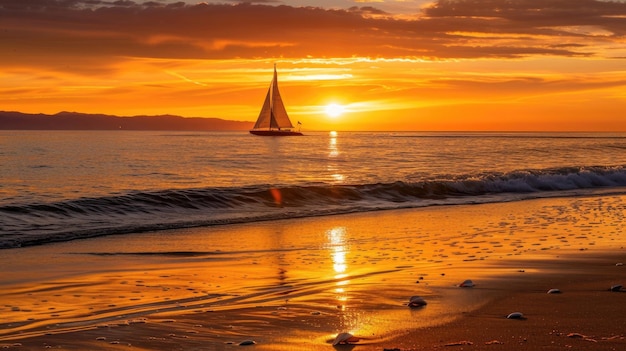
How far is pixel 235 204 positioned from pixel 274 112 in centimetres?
10549

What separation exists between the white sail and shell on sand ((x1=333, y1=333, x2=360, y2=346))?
385 ft

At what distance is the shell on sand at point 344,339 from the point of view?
6.30 meters

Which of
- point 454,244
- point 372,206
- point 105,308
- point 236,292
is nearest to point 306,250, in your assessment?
point 454,244

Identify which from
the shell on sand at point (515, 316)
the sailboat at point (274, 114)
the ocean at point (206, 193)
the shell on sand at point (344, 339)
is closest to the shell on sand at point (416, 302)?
the shell on sand at point (515, 316)

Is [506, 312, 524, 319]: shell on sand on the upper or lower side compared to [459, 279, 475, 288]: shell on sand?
upper

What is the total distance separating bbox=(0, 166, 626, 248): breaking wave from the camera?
16734 mm

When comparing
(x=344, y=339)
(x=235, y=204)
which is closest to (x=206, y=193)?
(x=235, y=204)

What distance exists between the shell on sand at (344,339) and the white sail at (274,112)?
385ft

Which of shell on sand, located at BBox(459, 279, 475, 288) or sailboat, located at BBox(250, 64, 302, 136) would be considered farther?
sailboat, located at BBox(250, 64, 302, 136)

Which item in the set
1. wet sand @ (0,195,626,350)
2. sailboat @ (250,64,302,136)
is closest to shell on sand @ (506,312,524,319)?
wet sand @ (0,195,626,350)

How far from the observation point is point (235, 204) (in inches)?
878

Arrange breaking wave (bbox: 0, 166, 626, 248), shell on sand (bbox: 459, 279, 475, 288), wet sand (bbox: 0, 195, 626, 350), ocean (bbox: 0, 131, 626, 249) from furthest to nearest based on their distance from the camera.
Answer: ocean (bbox: 0, 131, 626, 249) < breaking wave (bbox: 0, 166, 626, 248) < shell on sand (bbox: 459, 279, 475, 288) < wet sand (bbox: 0, 195, 626, 350)

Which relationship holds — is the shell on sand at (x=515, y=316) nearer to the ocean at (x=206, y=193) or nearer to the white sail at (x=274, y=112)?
the ocean at (x=206, y=193)

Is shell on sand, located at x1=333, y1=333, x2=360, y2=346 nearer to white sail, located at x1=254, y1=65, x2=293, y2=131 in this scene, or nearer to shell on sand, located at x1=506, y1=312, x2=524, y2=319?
shell on sand, located at x1=506, y1=312, x2=524, y2=319
